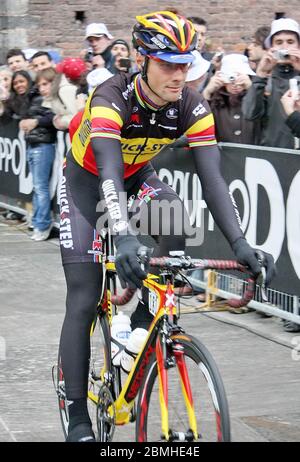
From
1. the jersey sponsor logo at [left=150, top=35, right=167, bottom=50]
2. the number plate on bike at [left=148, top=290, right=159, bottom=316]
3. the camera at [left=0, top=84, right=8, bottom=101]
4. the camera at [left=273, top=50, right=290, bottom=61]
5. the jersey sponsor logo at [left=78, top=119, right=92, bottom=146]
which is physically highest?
the jersey sponsor logo at [left=150, top=35, right=167, bottom=50]

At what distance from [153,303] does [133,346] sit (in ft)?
0.97

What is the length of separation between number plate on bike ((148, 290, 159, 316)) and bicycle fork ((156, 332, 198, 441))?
0.74 ft

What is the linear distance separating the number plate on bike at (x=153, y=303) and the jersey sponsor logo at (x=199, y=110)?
0.86m

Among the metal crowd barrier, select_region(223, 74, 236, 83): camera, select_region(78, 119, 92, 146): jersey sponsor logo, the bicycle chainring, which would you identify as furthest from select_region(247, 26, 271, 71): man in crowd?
the bicycle chainring

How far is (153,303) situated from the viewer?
4.55m

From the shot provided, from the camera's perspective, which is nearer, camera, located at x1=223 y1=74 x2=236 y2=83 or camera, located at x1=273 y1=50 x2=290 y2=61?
camera, located at x1=273 y1=50 x2=290 y2=61

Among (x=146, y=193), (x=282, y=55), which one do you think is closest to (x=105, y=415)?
(x=146, y=193)

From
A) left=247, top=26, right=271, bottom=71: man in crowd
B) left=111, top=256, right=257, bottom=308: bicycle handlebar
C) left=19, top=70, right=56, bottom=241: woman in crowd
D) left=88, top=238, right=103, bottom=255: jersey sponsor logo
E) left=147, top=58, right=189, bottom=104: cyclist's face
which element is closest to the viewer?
left=111, top=256, right=257, bottom=308: bicycle handlebar

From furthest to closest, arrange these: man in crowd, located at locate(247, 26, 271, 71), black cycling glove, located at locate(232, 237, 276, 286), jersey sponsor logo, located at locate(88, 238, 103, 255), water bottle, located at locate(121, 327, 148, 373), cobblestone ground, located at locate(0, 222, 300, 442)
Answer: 1. man in crowd, located at locate(247, 26, 271, 71)
2. cobblestone ground, located at locate(0, 222, 300, 442)
3. jersey sponsor logo, located at locate(88, 238, 103, 255)
4. water bottle, located at locate(121, 327, 148, 373)
5. black cycling glove, located at locate(232, 237, 276, 286)

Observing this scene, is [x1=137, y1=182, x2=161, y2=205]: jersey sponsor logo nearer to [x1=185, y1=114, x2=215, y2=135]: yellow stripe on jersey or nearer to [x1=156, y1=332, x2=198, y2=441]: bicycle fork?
[x1=185, y1=114, x2=215, y2=135]: yellow stripe on jersey

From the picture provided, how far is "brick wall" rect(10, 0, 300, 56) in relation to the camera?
19.4 m

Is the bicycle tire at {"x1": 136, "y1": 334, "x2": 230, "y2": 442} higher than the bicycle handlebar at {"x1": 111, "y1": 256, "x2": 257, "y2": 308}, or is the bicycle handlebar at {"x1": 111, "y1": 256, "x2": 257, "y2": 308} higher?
the bicycle handlebar at {"x1": 111, "y1": 256, "x2": 257, "y2": 308}

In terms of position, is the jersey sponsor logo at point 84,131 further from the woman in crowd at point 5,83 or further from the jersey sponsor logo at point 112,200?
the woman in crowd at point 5,83

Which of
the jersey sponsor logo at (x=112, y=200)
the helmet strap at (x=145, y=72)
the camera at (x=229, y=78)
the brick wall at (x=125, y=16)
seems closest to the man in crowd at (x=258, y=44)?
the camera at (x=229, y=78)
